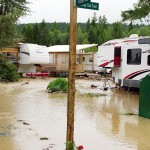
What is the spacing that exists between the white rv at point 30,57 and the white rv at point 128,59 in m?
11.5

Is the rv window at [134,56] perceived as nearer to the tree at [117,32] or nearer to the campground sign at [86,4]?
the campground sign at [86,4]

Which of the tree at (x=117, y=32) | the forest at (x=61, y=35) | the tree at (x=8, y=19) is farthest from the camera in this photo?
the tree at (x=117, y=32)

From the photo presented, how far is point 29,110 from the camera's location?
13164 millimetres

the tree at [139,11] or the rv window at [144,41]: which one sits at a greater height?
the tree at [139,11]

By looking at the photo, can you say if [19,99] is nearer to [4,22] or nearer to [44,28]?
[4,22]

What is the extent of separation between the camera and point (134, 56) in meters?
18.6

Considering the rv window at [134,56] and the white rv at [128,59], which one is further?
the rv window at [134,56]

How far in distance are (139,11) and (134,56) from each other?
266cm

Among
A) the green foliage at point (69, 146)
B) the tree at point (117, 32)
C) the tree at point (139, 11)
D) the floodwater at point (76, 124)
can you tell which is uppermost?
the tree at point (117, 32)

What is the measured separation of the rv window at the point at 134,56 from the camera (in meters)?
18.4

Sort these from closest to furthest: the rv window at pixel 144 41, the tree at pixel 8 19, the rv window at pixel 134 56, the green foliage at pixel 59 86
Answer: the tree at pixel 8 19, the rv window at pixel 144 41, the rv window at pixel 134 56, the green foliage at pixel 59 86

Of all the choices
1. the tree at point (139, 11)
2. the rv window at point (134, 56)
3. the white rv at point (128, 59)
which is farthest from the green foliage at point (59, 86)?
the tree at point (139, 11)

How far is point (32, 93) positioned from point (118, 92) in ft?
15.4

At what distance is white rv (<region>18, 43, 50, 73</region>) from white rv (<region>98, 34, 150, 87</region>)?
11540mm
